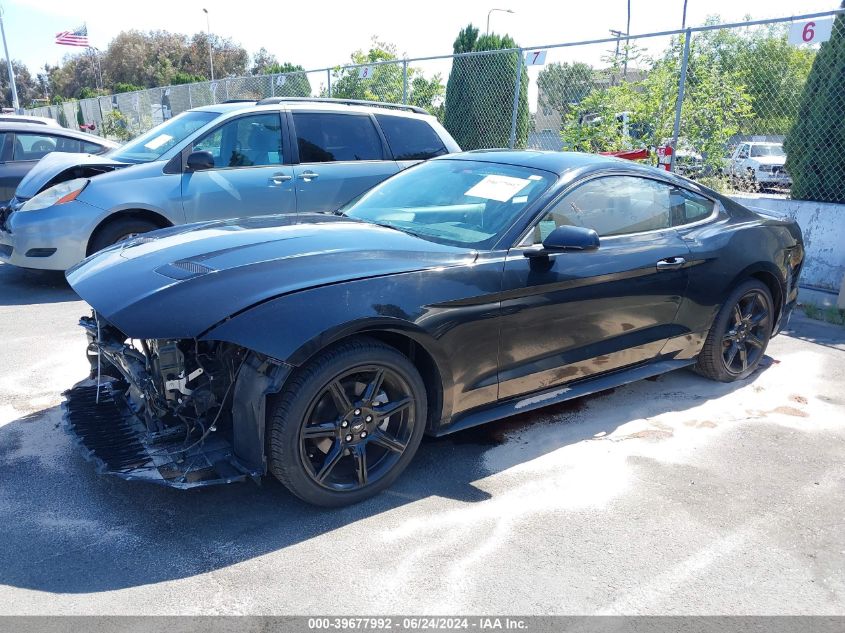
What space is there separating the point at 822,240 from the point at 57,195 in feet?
26.4

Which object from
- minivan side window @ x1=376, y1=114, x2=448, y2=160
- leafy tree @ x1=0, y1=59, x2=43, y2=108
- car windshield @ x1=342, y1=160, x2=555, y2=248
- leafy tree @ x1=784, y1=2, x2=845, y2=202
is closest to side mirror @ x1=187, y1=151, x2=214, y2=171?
minivan side window @ x1=376, y1=114, x2=448, y2=160

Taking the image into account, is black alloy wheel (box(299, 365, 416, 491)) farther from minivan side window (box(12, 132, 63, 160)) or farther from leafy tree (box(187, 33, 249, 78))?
leafy tree (box(187, 33, 249, 78))

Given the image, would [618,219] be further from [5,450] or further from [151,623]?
[5,450]

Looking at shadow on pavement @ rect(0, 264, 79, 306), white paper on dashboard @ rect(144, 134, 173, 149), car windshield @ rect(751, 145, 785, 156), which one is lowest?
shadow on pavement @ rect(0, 264, 79, 306)

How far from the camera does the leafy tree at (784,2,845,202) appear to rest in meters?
7.79

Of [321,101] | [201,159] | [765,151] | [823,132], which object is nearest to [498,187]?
[201,159]

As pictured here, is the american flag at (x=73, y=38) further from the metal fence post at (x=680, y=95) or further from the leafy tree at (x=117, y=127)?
the metal fence post at (x=680, y=95)

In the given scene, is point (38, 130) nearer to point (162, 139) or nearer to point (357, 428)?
point (162, 139)

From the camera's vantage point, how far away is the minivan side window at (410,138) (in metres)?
7.71

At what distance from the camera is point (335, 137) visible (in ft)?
24.4

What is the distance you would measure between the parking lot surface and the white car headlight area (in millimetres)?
2901

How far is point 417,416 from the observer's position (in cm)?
331

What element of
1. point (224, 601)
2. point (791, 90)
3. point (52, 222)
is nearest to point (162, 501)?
point (224, 601)

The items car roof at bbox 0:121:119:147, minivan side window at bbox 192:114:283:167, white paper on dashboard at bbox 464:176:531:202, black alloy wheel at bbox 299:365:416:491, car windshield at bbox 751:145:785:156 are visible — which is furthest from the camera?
car windshield at bbox 751:145:785:156
